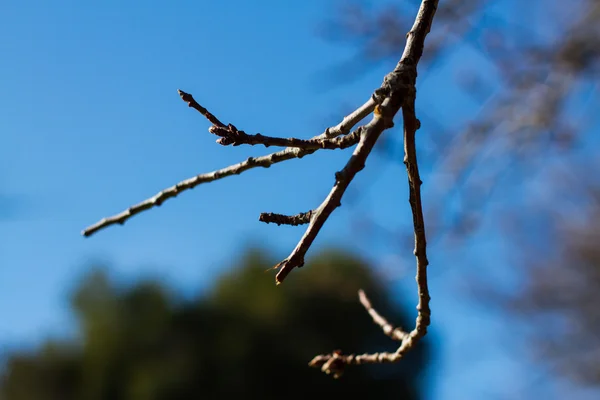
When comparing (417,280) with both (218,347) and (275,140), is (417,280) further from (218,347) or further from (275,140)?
(218,347)

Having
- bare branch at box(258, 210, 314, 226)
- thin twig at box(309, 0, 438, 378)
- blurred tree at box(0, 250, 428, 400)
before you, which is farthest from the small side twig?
blurred tree at box(0, 250, 428, 400)

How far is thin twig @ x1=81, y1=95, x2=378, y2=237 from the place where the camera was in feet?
2.69

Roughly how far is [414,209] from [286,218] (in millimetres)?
165

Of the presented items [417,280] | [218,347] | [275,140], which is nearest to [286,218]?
[275,140]

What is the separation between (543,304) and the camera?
21.1ft

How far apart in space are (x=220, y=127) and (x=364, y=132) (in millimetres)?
205

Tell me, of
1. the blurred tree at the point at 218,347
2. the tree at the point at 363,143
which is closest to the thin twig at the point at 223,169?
the tree at the point at 363,143

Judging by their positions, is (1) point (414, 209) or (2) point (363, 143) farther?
(1) point (414, 209)

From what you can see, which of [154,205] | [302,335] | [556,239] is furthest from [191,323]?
[154,205]

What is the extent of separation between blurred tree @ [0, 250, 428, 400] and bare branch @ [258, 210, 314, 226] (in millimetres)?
11658

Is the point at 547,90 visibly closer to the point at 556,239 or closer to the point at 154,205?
the point at 154,205

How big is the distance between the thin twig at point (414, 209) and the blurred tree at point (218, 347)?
11.1m

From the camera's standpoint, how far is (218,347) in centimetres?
1295

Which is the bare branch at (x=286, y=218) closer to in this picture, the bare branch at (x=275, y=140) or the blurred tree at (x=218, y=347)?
the bare branch at (x=275, y=140)
